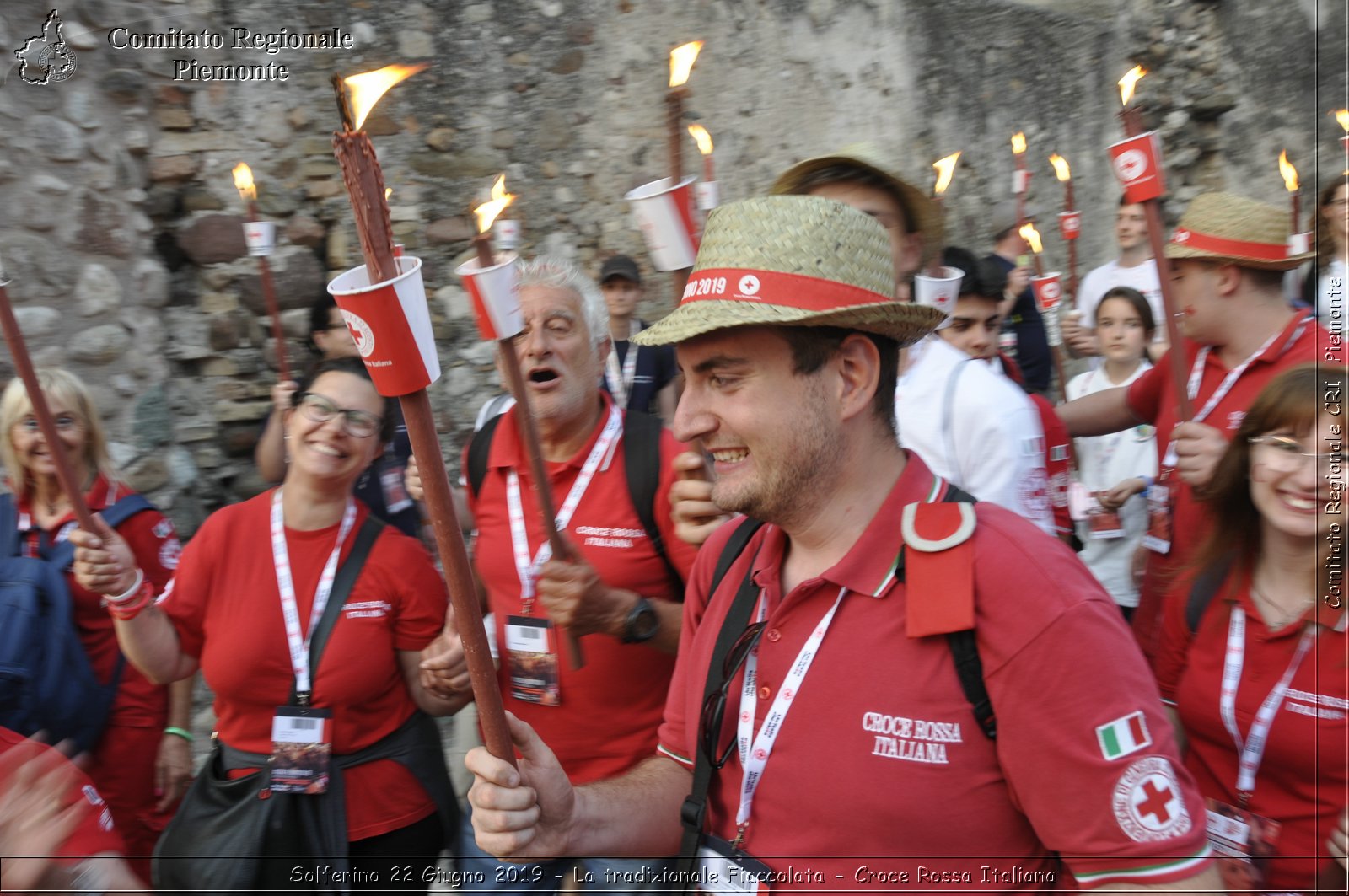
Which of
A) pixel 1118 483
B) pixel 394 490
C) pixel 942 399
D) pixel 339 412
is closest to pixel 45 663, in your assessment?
pixel 339 412

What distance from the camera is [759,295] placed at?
6.01 feet

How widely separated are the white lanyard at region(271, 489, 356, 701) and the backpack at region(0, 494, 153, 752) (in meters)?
0.77

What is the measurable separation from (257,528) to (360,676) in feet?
1.94

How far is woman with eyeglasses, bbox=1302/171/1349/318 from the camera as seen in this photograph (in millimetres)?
4617

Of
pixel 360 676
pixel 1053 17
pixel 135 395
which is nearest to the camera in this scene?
pixel 360 676

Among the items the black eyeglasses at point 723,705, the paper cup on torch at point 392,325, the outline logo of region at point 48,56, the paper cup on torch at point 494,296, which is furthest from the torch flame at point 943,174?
the outline logo of region at point 48,56

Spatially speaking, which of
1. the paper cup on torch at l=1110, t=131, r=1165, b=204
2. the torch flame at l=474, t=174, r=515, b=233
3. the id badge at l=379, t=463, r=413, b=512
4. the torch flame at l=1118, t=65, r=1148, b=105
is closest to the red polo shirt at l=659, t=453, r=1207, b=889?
the torch flame at l=474, t=174, r=515, b=233

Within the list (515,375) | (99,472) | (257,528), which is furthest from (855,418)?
(99,472)

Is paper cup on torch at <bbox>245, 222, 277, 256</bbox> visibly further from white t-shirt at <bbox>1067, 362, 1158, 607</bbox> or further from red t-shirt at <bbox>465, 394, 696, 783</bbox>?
white t-shirt at <bbox>1067, 362, 1158, 607</bbox>

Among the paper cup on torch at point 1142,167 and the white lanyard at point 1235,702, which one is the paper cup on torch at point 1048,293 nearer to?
the paper cup on torch at point 1142,167

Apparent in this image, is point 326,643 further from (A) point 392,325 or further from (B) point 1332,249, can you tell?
(B) point 1332,249

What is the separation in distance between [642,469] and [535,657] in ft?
2.09

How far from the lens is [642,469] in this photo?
302 centimetres

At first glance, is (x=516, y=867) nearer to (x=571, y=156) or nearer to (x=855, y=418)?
(x=855, y=418)
